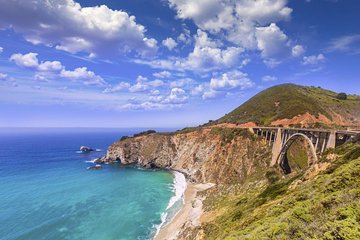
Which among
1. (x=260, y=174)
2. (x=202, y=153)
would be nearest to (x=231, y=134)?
(x=202, y=153)

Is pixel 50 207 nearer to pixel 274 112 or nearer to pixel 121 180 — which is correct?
pixel 121 180

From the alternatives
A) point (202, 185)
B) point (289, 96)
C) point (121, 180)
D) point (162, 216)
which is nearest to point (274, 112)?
point (289, 96)

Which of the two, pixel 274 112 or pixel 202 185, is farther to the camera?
pixel 274 112

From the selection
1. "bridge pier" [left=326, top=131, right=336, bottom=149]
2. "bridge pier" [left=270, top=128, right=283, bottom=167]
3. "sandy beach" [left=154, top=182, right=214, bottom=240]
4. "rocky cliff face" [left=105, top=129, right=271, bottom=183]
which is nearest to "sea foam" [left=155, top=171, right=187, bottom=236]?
"sandy beach" [left=154, top=182, right=214, bottom=240]

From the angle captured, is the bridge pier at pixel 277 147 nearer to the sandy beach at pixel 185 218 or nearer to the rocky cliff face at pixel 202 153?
the rocky cliff face at pixel 202 153

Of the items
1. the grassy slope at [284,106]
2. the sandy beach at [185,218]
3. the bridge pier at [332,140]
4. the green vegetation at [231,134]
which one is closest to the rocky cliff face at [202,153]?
the green vegetation at [231,134]

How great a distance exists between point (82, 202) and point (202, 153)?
46.2 meters

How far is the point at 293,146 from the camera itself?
7962 cm

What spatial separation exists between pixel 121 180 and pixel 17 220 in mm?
39545

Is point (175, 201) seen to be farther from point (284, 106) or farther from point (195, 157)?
point (284, 106)

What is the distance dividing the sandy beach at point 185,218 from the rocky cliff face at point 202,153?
16.1m

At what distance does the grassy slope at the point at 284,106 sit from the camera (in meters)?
109

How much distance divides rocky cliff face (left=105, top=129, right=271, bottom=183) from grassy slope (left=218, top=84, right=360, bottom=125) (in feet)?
72.9

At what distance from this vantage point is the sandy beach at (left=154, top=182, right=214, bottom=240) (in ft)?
164
